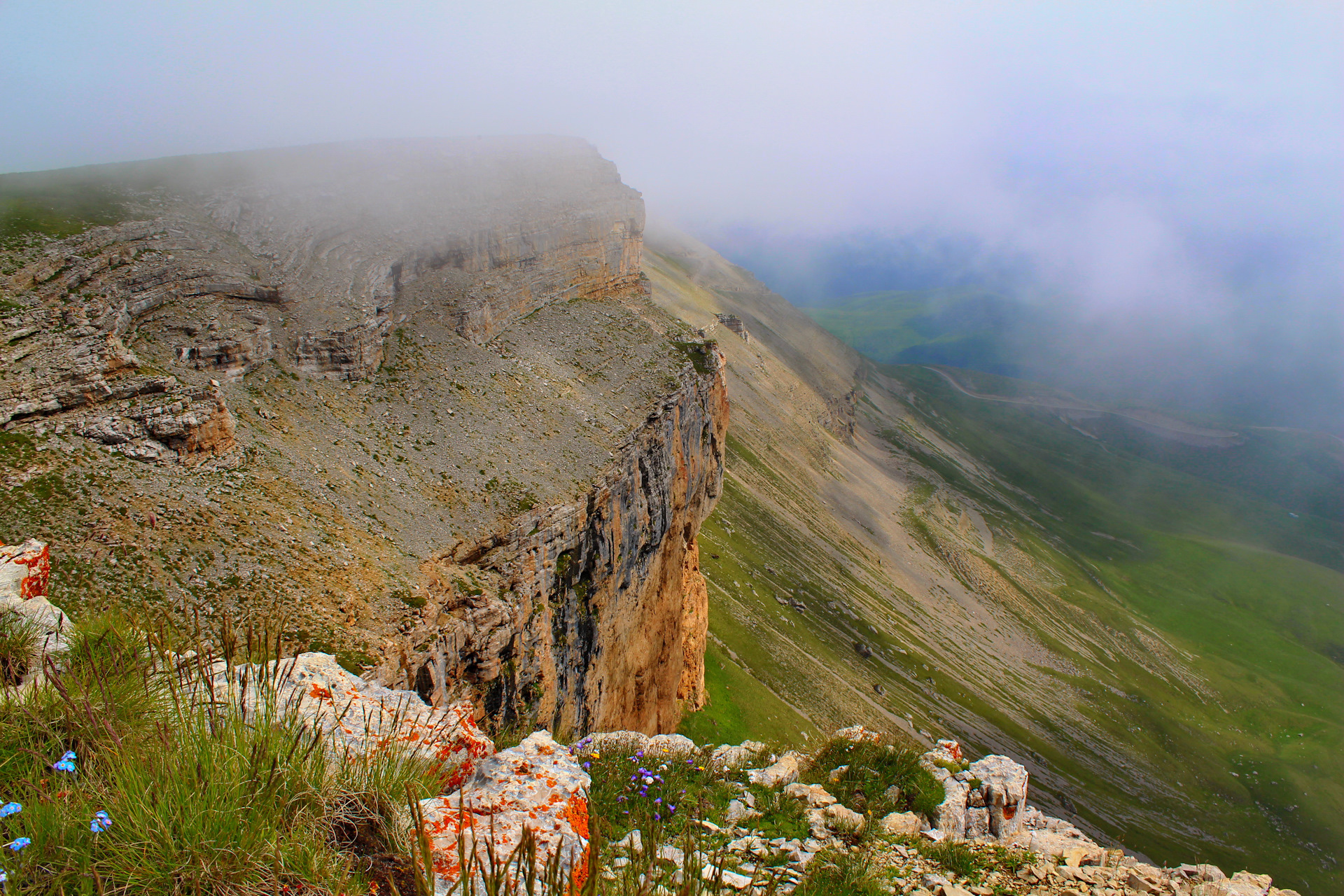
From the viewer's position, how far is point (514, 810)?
6008mm

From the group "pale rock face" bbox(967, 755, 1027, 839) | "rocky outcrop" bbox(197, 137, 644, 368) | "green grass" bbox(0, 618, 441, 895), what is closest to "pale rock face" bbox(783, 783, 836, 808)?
"pale rock face" bbox(967, 755, 1027, 839)

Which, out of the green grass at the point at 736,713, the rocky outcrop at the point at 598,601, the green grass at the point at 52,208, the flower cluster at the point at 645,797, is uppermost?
the green grass at the point at 52,208

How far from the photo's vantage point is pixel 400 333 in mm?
31062

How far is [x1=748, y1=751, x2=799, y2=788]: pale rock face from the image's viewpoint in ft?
36.3

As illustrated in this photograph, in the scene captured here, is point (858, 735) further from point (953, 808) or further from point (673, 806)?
point (673, 806)

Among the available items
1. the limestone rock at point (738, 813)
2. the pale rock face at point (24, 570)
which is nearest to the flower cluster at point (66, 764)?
the pale rock face at point (24, 570)

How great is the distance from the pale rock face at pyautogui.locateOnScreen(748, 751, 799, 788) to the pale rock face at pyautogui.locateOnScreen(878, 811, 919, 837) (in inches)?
66.3

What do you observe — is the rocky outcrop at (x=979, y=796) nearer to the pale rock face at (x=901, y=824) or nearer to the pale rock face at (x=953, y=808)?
the pale rock face at (x=953, y=808)

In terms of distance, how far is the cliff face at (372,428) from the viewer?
671 inches

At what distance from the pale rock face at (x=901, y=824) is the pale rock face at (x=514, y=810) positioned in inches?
192

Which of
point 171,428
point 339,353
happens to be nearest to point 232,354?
point 339,353

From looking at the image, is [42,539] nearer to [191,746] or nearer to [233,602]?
[233,602]

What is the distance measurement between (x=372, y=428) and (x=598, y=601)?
Answer: 12723 millimetres

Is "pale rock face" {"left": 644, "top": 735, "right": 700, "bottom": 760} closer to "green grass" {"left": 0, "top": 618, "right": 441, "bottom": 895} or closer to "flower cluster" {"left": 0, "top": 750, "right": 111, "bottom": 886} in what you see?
"green grass" {"left": 0, "top": 618, "right": 441, "bottom": 895}
